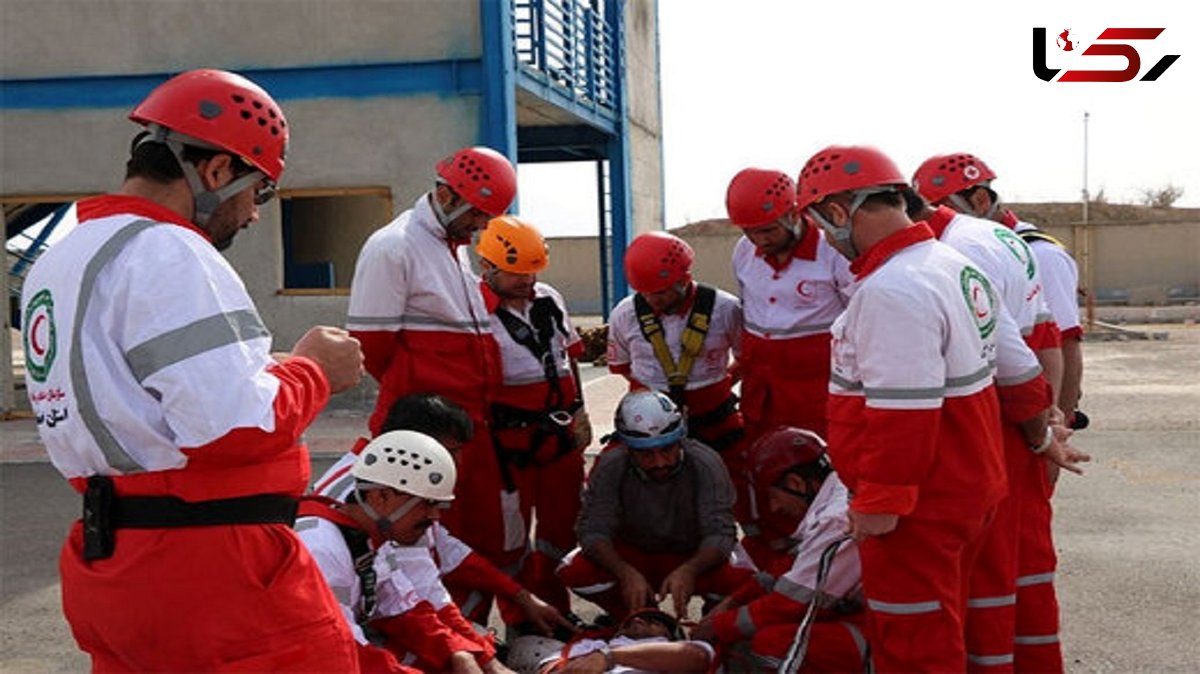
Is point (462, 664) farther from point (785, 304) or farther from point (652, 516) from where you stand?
point (785, 304)

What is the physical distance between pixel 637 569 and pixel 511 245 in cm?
→ 163

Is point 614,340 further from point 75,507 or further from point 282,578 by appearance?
point 75,507

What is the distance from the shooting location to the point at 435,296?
5199 millimetres

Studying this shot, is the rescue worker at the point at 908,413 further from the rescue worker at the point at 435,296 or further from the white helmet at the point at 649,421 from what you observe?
the rescue worker at the point at 435,296

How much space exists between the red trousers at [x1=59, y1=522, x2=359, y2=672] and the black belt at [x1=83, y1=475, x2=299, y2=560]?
0.06 feet

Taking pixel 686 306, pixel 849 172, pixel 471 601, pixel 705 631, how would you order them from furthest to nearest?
pixel 686 306 → pixel 471 601 → pixel 705 631 → pixel 849 172

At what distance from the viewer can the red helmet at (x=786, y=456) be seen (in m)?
4.90

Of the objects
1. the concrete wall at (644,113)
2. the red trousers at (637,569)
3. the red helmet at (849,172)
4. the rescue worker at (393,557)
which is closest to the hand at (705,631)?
the red trousers at (637,569)

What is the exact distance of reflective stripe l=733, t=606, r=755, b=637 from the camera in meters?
4.54

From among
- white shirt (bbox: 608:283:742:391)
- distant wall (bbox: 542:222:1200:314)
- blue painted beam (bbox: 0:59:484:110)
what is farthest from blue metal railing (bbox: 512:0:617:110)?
distant wall (bbox: 542:222:1200:314)

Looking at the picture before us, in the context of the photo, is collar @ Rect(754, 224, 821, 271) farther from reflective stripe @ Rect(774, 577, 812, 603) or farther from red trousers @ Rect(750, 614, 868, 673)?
red trousers @ Rect(750, 614, 868, 673)

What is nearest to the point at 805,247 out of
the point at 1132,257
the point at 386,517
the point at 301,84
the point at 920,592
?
the point at 920,592

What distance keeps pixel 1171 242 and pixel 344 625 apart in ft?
140

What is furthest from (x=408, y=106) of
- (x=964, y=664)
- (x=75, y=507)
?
(x=964, y=664)
